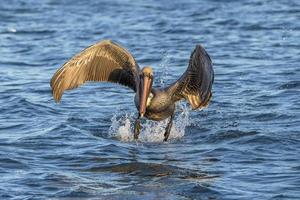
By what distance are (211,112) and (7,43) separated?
796 centimetres

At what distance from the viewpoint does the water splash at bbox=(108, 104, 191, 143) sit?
A: 12.6 metres

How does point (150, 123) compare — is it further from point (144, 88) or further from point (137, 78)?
point (144, 88)

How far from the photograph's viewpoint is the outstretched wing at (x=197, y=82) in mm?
10836

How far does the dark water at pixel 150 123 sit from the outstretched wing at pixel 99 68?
2.48 feet

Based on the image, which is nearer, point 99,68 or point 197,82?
point 197,82

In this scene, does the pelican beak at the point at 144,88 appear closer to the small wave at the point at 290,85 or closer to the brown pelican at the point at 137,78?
the brown pelican at the point at 137,78

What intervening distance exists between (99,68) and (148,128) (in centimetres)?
124

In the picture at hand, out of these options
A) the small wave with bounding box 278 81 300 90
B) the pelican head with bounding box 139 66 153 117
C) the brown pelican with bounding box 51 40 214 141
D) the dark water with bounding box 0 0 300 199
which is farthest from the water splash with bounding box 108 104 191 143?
the small wave with bounding box 278 81 300 90

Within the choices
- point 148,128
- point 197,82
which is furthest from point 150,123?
point 197,82

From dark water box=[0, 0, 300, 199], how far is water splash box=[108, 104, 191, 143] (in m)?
0.03

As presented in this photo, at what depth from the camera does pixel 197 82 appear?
11.7m

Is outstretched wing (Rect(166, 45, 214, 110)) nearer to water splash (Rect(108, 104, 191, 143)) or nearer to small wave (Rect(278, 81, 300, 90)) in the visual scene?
water splash (Rect(108, 104, 191, 143))

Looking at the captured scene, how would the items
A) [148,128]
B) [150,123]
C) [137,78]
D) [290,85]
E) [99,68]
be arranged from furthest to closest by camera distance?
[290,85] → [150,123] → [148,128] → [99,68] → [137,78]

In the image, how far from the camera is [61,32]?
845 inches
